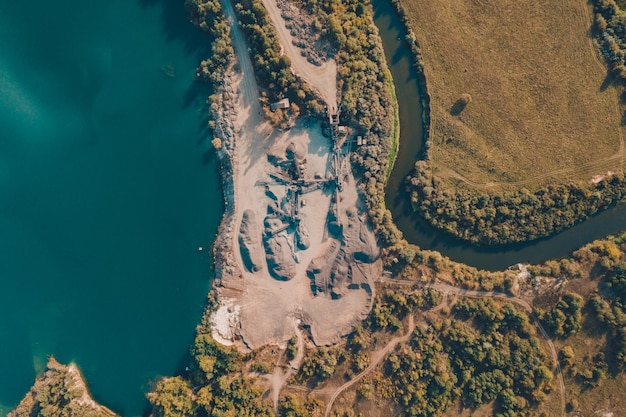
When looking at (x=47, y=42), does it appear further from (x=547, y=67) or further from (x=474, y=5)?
(x=547, y=67)

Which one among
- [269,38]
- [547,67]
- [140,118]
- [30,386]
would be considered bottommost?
[30,386]

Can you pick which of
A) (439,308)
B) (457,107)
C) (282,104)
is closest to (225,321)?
(439,308)

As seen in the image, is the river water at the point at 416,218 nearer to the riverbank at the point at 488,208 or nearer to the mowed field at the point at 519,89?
the riverbank at the point at 488,208

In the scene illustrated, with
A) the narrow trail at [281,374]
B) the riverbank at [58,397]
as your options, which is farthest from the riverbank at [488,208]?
the riverbank at [58,397]

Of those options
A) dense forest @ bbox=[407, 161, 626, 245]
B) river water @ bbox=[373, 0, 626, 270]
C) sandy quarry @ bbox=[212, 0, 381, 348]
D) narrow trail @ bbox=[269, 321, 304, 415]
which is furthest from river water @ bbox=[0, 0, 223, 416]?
dense forest @ bbox=[407, 161, 626, 245]

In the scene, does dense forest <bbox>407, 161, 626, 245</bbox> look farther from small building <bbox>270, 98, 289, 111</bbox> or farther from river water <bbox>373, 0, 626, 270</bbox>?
Answer: small building <bbox>270, 98, 289, 111</bbox>

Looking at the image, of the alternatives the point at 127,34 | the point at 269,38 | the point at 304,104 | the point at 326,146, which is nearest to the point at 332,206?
the point at 326,146

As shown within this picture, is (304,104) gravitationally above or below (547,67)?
below
